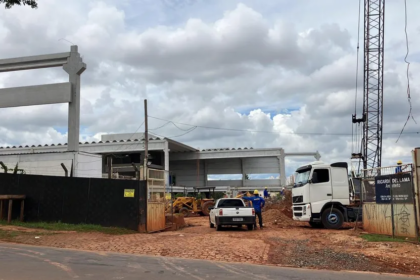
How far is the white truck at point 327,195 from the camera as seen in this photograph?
1884 centimetres

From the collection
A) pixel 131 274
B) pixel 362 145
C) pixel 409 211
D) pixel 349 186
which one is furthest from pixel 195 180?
pixel 131 274

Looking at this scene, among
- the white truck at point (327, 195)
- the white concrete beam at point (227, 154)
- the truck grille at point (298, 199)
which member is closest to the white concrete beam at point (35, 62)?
the truck grille at point (298, 199)

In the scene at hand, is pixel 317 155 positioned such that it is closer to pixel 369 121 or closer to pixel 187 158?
pixel 369 121

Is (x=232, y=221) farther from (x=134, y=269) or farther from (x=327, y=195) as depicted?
(x=134, y=269)

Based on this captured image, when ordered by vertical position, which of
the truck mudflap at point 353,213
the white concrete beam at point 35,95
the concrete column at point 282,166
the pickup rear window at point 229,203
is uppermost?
the white concrete beam at point 35,95

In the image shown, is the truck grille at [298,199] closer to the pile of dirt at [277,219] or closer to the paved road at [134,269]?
the pile of dirt at [277,219]

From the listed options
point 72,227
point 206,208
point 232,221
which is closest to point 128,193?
point 72,227

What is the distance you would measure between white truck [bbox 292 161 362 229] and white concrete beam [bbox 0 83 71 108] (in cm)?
1805

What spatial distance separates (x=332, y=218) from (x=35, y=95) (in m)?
21.9

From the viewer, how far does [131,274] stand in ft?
26.6

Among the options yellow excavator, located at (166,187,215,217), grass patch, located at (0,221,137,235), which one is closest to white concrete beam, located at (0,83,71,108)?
grass patch, located at (0,221,137,235)

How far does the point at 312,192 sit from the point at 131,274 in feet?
41.3

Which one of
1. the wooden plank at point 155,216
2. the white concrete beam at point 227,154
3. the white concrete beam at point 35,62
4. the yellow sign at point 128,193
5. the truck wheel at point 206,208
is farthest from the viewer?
the white concrete beam at point 227,154

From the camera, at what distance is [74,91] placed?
92.6 ft
